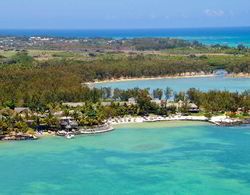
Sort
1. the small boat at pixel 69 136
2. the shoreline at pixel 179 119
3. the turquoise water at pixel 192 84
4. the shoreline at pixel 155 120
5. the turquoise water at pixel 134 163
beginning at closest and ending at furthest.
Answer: the turquoise water at pixel 134 163 < the small boat at pixel 69 136 < the shoreline at pixel 155 120 < the shoreline at pixel 179 119 < the turquoise water at pixel 192 84

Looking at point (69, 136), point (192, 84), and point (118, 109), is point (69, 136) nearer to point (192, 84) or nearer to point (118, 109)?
point (118, 109)

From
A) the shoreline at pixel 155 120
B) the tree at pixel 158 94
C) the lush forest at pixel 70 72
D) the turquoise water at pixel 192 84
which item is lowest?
the turquoise water at pixel 192 84

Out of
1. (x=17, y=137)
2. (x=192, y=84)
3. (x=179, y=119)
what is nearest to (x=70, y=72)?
(x=192, y=84)

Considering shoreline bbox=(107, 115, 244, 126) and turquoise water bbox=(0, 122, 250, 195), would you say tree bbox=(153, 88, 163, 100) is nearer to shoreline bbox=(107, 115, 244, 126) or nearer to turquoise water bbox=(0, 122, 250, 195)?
shoreline bbox=(107, 115, 244, 126)

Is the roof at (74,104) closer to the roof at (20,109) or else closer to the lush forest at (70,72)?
the lush forest at (70,72)

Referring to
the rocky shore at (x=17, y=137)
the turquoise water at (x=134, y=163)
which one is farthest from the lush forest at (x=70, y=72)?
the turquoise water at (x=134, y=163)

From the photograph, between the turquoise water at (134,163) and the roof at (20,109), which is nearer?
the turquoise water at (134,163)

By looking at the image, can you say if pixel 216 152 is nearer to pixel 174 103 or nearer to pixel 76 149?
pixel 76 149

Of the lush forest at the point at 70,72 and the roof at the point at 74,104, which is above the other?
the lush forest at the point at 70,72
